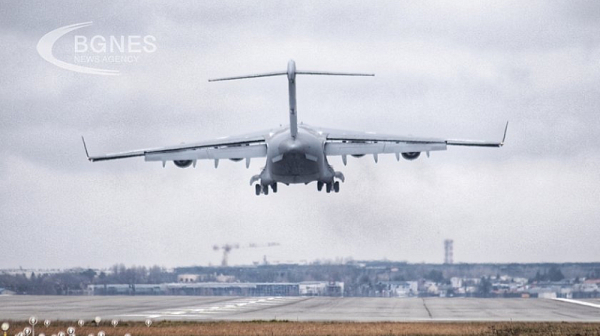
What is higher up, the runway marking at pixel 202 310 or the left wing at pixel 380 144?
the left wing at pixel 380 144

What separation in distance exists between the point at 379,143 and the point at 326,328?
15.7 m

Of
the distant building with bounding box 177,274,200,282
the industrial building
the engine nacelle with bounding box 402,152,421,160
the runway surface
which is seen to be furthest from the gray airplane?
the distant building with bounding box 177,274,200,282

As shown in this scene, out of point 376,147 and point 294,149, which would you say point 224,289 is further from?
point 294,149

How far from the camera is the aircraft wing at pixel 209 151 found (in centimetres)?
6956

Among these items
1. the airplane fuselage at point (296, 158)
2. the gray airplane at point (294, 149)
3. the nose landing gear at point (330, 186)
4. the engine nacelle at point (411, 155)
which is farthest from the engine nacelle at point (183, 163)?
the engine nacelle at point (411, 155)

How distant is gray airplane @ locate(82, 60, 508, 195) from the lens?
67.0 meters

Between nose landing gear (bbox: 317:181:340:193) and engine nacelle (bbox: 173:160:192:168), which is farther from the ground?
engine nacelle (bbox: 173:160:192:168)

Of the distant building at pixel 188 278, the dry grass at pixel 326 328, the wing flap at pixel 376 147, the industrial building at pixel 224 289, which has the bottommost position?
the dry grass at pixel 326 328

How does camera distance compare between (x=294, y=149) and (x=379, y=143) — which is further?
(x=379, y=143)

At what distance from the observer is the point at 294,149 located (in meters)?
65.9

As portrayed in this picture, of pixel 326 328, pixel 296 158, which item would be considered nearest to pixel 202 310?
pixel 296 158

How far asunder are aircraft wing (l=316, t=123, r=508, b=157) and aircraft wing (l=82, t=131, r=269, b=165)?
4937 mm

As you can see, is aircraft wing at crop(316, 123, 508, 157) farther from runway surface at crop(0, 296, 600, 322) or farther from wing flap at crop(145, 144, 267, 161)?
runway surface at crop(0, 296, 600, 322)

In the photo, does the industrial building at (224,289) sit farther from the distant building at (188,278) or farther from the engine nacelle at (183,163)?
the engine nacelle at (183,163)
